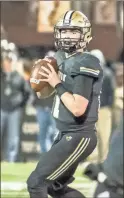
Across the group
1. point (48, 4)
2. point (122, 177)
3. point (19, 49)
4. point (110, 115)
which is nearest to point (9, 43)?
point (19, 49)

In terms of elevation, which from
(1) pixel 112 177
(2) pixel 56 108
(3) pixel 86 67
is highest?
(3) pixel 86 67

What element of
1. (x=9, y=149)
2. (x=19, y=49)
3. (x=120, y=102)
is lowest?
(x=9, y=149)

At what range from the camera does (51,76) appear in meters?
4.71

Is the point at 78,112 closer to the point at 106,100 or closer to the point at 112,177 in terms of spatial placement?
the point at 112,177

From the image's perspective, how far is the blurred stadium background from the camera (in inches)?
324

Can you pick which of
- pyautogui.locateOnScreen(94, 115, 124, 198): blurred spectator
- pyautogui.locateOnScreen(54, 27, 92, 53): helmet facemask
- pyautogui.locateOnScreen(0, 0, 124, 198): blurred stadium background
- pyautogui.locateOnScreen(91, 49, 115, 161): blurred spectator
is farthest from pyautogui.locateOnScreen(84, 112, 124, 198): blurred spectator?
pyautogui.locateOnScreen(91, 49, 115, 161): blurred spectator

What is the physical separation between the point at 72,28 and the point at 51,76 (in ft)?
1.10

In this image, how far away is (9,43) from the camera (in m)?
8.59

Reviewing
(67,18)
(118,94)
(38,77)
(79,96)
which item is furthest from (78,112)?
(118,94)

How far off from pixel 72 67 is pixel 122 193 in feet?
4.93

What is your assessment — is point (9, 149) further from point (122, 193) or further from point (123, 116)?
point (122, 193)

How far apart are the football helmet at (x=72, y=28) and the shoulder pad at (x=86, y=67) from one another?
0.12 m

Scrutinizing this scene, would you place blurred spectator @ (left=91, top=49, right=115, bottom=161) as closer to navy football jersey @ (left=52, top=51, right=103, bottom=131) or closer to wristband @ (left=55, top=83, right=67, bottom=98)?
navy football jersey @ (left=52, top=51, right=103, bottom=131)

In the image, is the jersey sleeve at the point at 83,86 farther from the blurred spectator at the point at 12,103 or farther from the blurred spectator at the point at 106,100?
the blurred spectator at the point at 12,103
